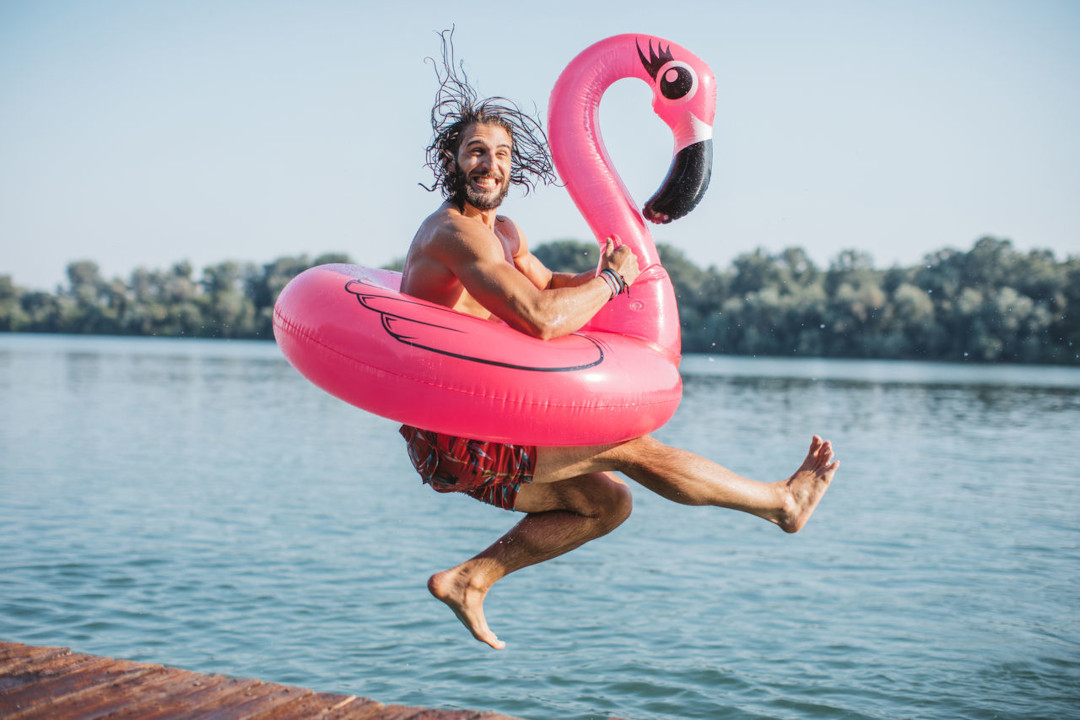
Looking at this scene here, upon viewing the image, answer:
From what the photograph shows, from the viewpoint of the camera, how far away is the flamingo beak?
13.3ft

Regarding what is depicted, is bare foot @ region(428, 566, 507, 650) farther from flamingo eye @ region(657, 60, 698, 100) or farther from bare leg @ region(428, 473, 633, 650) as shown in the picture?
flamingo eye @ region(657, 60, 698, 100)

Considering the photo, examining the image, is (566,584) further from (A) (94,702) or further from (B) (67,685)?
(A) (94,702)

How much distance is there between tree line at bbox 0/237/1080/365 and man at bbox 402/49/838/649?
5337 cm

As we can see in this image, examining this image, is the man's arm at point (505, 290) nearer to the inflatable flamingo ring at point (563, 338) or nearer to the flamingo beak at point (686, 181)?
the inflatable flamingo ring at point (563, 338)

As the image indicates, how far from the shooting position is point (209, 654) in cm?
896

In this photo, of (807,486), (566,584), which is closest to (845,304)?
(566,584)

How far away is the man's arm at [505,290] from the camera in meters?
3.50

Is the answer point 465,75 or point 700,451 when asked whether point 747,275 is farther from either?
point 465,75

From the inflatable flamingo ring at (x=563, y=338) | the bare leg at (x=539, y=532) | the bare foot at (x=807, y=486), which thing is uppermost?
the inflatable flamingo ring at (x=563, y=338)

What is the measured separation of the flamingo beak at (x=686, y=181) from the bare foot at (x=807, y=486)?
1.06 metres

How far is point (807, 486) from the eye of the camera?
4.07 metres

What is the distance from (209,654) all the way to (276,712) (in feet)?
16.5

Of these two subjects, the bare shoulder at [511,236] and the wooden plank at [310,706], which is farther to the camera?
the wooden plank at [310,706]

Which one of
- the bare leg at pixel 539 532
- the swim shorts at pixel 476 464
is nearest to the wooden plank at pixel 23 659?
the bare leg at pixel 539 532
